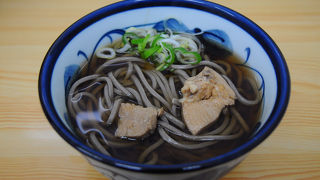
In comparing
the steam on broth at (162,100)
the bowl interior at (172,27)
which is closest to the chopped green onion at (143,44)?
the steam on broth at (162,100)

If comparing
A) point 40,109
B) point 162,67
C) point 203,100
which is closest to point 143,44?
point 162,67

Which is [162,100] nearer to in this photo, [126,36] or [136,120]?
[136,120]

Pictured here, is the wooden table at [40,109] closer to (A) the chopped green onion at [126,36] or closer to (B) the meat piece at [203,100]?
(B) the meat piece at [203,100]

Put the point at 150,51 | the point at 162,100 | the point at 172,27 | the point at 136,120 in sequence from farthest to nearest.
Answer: the point at 172,27, the point at 150,51, the point at 162,100, the point at 136,120

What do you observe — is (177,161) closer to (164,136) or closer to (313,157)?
(164,136)

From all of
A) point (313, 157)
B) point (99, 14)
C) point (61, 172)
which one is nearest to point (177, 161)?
point (61, 172)

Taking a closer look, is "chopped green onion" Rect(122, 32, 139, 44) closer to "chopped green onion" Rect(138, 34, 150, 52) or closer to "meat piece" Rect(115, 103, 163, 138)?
"chopped green onion" Rect(138, 34, 150, 52)
